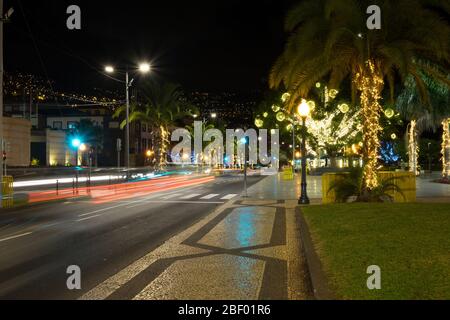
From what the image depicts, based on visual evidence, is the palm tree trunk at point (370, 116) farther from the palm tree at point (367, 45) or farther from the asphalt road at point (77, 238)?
the asphalt road at point (77, 238)

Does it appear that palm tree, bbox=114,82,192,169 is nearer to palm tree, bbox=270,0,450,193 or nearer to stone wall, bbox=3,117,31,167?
stone wall, bbox=3,117,31,167

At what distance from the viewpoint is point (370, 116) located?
57.2 ft

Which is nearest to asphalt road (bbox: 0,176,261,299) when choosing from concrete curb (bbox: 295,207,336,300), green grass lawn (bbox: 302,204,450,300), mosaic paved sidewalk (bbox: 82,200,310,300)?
mosaic paved sidewalk (bbox: 82,200,310,300)

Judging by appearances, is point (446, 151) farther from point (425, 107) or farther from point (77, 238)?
point (77, 238)

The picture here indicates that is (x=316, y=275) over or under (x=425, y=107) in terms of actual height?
under

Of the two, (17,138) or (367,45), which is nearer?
(367,45)

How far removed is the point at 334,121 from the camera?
1848 inches

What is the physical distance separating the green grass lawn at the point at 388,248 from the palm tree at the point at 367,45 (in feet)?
15.0

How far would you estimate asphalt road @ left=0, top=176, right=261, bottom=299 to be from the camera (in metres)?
7.94

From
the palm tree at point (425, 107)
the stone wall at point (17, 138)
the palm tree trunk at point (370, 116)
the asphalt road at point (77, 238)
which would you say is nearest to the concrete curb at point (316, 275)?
the asphalt road at point (77, 238)

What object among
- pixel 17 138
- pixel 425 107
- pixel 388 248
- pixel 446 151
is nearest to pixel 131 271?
pixel 388 248

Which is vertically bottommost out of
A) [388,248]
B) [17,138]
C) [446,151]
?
[388,248]

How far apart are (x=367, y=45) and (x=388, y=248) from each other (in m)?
9.59
